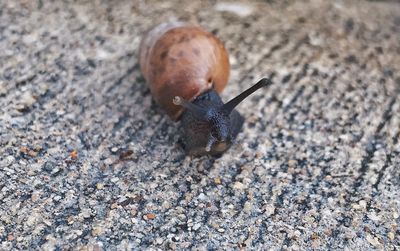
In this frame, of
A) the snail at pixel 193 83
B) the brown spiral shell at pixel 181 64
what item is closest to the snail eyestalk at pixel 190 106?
the snail at pixel 193 83

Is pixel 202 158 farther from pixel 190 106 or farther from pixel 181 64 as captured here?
pixel 181 64

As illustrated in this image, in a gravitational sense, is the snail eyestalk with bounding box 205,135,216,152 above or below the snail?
below

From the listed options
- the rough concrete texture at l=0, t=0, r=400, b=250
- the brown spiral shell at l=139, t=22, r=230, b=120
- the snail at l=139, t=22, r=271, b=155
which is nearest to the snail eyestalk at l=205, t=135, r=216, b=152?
the snail at l=139, t=22, r=271, b=155

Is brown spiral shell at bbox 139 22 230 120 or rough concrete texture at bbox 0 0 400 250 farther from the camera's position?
brown spiral shell at bbox 139 22 230 120

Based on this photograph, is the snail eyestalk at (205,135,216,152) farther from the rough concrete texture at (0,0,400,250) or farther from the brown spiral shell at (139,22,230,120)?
the brown spiral shell at (139,22,230,120)

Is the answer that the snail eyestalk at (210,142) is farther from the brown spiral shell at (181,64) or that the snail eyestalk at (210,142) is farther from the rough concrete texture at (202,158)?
the brown spiral shell at (181,64)

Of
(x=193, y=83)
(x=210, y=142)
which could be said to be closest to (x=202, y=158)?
(x=210, y=142)
